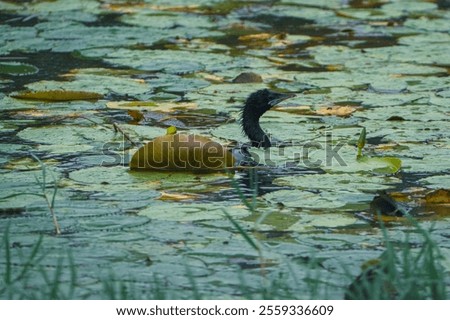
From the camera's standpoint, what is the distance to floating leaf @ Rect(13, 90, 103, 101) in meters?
5.85

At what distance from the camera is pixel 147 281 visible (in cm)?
340

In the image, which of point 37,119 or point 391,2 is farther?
point 391,2

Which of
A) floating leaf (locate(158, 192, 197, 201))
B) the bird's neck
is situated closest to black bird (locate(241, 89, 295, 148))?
the bird's neck

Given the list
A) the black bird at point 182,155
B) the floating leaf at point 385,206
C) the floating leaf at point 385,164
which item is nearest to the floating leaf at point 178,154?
the black bird at point 182,155

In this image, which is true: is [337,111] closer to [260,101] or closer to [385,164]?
[260,101]

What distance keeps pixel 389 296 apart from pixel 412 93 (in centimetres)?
291

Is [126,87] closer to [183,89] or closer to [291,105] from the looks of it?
[183,89]

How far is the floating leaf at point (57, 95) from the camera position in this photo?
5852mm

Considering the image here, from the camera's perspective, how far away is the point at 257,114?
5.19 m

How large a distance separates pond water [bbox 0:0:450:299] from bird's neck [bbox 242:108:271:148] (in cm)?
8

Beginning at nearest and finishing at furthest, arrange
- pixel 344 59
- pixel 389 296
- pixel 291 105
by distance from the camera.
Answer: pixel 389 296, pixel 291 105, pixel 344 59

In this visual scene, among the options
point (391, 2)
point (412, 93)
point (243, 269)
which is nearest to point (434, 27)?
point (391, 2)

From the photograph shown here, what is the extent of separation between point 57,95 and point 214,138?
3.35ft
